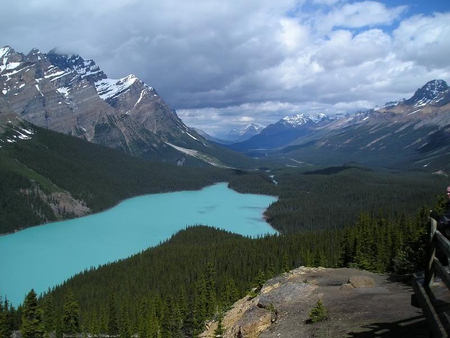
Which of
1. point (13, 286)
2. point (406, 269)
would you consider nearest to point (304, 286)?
point (406, 269)

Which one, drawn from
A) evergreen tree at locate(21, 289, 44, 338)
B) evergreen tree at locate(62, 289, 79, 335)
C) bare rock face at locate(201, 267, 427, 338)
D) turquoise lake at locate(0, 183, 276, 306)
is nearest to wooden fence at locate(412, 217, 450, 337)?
bare rock face at locate(201, 267, 427, 338)

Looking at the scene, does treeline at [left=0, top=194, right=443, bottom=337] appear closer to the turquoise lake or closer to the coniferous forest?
the coniferous forest

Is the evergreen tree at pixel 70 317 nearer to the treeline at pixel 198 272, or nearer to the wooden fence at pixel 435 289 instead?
the treeline at pixel 198 272

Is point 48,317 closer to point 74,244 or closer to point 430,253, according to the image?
point 430,253

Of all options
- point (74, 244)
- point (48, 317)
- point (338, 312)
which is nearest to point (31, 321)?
point (48, 317)

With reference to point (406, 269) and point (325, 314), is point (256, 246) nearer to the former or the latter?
point (406, 269)

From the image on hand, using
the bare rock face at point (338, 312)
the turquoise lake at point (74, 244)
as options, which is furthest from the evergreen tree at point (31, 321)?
the turquoise lake at point (74, 244)
